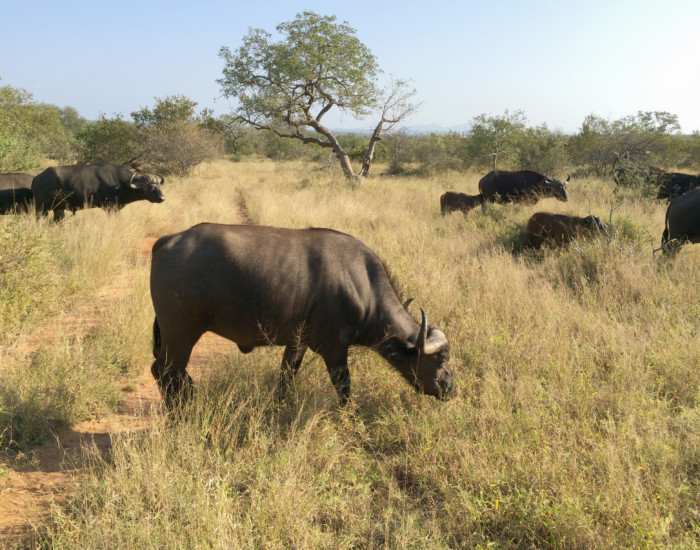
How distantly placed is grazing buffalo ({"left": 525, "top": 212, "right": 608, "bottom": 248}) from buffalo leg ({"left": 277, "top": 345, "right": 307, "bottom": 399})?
20.1 feet

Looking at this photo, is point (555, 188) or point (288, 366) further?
point (555, 188)

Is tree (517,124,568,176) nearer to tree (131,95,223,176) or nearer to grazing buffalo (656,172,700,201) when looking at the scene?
grazing buffalo (656,172,700,201)

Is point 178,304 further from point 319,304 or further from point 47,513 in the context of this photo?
point 47,513

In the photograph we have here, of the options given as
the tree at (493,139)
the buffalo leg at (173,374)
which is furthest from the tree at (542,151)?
the buffalo leg at (173,374)

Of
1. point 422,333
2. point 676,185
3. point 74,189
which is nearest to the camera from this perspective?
point 422,333

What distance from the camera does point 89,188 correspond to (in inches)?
419

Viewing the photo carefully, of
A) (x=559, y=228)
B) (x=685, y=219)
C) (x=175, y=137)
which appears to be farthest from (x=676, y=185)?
(x=175, y=137)

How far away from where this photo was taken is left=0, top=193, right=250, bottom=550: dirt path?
262 centimetres

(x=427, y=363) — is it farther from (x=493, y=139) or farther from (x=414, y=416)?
(x=493, y=139)

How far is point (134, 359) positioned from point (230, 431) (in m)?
1.90

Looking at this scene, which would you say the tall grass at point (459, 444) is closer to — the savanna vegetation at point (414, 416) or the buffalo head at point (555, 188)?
the savanna vegetation at point (414, 416)

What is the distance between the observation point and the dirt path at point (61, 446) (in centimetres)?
262

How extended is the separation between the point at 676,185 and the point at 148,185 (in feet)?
51.0

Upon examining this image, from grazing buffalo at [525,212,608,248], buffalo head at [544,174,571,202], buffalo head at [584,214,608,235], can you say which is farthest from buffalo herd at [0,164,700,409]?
buffalo head at [544,174,571,202]
